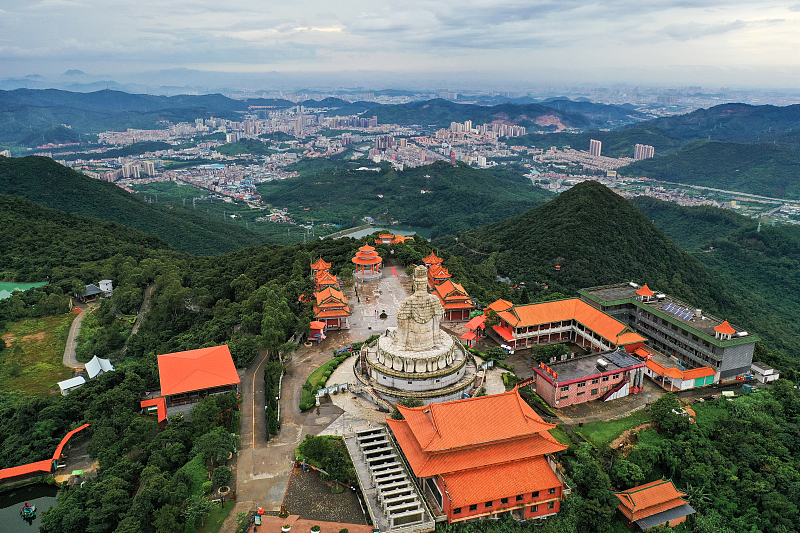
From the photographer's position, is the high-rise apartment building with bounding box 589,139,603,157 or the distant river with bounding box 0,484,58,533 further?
the high-rise apartment building with bounding box 589,139,603,157

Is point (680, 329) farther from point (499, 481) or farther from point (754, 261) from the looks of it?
point (754, 261)

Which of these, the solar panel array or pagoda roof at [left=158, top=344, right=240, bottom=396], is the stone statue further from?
the solar panel array

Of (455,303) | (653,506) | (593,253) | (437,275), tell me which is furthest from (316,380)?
(593,253)

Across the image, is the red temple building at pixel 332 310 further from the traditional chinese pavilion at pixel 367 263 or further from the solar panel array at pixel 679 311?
the solar panel array at pixel 679 311

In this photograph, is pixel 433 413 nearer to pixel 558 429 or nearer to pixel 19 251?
pixel 558 429

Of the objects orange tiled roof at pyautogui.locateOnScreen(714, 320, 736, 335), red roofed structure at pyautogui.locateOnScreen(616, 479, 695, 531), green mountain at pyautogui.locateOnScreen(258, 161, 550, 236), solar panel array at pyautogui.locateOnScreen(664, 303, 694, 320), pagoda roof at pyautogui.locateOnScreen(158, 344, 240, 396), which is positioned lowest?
green mountain at pyautogui.locateOnScreen(258, 161, 550, 236)

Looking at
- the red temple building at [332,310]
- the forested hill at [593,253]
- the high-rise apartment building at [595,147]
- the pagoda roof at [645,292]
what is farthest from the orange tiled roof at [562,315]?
the high-rise apartment building at [595,147]

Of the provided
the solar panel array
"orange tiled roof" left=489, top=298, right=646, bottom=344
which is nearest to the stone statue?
"orange tiled roof" left=489, top=298, right=646, bottom=344
